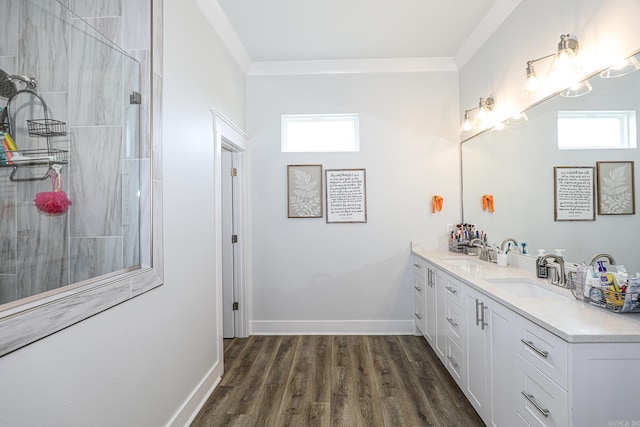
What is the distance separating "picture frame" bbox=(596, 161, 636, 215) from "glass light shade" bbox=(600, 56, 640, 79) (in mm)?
432

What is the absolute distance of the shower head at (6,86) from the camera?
1333 millimetres

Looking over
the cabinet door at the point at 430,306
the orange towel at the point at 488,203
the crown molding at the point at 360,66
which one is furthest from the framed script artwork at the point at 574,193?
the crown molding at the point at 360,66

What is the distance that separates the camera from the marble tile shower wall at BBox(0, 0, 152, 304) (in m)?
1.31

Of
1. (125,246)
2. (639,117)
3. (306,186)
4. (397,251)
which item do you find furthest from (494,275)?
(125,246)

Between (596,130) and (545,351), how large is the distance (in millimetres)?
1232

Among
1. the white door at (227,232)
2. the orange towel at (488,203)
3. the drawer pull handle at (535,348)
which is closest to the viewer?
the drawer pull handle at (535,348)

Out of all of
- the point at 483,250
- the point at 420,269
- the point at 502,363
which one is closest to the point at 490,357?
the point at 502,363

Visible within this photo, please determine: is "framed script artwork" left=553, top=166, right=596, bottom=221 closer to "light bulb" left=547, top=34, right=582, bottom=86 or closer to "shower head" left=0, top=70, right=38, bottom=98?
"light bulb" left=547, top=34, right=582, bottom=86

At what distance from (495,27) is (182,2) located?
2473mm

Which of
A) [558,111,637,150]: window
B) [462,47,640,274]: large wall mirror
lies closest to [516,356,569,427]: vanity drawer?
[462,47,640,274]: large wall mirror

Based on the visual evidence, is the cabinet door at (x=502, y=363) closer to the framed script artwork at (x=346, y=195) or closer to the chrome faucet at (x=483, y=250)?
the chrome faucet at (x=483, y=250)

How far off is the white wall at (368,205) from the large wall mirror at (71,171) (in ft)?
6.31

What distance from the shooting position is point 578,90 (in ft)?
6.19

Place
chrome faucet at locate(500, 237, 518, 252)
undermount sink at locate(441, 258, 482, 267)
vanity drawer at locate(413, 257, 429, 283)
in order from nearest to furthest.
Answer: chrome faucet at locate(500, 237, 518, 252), undermount sink at locate(441, 258, 482, 267), vanity drawer at locate(413, 257, 429, 283)
